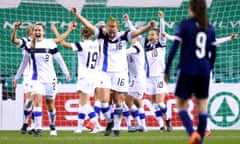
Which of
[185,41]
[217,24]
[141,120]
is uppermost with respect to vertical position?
[217,24]

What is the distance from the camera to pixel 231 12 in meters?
25.5

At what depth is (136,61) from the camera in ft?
63.2

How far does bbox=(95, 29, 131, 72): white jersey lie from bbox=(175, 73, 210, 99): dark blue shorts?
15.2 feet

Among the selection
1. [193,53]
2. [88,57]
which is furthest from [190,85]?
[88,57]

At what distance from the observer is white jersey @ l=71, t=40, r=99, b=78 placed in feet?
61.5

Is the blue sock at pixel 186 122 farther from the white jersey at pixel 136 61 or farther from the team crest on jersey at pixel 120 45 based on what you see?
the white jersey at pixel 136 61

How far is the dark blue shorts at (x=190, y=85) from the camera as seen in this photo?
10547 mm

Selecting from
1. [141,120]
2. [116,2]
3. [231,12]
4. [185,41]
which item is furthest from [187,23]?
[116,2]

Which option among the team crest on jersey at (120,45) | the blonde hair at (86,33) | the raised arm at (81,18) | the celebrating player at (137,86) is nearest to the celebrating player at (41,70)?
the team crest on jersey at (120,45)

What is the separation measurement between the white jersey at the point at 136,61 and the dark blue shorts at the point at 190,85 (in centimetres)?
818

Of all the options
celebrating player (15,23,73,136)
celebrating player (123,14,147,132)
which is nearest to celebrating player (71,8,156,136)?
celebrating player (15,23,73,136)

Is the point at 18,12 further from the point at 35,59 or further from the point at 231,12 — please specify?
the point at 35,59

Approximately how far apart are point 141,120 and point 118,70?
283 cm

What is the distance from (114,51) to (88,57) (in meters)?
2.77
